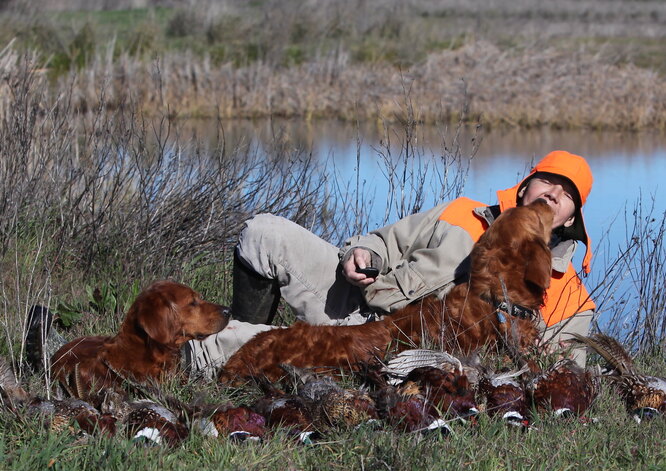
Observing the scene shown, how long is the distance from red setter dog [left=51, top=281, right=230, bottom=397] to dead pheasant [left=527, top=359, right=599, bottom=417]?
1650mm

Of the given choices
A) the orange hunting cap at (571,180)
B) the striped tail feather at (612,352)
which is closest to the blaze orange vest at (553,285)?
the orange hunting cap at (571,180)

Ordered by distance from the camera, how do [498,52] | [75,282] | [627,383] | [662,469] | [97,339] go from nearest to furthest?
1. [662,469]
2. [627,383]
3. [97,339]
4. [75,282]
5. [498,52]

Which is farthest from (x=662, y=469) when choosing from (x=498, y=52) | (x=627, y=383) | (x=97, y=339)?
(x=498, y=52)

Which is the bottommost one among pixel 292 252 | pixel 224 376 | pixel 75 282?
pixel 75 282

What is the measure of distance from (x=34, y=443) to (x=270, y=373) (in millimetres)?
1244

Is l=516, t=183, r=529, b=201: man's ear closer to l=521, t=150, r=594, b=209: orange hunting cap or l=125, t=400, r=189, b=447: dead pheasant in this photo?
l=521, t=150, r=594, b=209: orange hunting cap

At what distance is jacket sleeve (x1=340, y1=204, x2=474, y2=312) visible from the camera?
489 cm

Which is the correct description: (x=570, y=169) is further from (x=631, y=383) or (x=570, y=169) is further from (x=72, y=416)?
(x=72, y=416)

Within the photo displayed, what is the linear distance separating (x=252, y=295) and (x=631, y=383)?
201cm

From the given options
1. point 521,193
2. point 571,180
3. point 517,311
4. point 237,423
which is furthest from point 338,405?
point 571,180

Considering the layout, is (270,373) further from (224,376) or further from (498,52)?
(498,52)

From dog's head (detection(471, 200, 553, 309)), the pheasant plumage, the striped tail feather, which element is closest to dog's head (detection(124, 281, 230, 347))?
the pheasant plumage

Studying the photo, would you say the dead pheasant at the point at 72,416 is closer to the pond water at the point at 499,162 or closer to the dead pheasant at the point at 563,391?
the dead pheasant at the point at 563,391

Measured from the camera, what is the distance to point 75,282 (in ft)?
21.6
